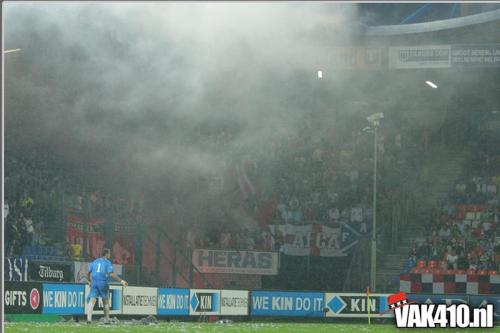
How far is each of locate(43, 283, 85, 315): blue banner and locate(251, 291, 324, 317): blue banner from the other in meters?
4.52

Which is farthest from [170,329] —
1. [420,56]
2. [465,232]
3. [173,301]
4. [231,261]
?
[420,56]

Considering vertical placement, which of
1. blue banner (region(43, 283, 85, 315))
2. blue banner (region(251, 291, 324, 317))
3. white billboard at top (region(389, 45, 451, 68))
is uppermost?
white billboard at top (region(389, 45, 451, 68))

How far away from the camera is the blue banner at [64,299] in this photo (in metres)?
18.6

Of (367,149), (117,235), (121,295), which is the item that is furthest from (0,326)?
(367,149)

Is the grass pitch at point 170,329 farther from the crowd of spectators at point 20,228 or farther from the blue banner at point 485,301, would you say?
the crowd of spectators at point 20,228

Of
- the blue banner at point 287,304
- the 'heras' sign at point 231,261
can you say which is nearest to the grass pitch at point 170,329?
the blue banner at point 287,304

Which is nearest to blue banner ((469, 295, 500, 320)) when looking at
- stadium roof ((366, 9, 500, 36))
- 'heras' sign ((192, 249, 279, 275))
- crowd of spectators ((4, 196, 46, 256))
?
'heras' sign ((192, 249, 279, 275))

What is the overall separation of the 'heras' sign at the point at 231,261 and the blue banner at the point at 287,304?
445cm

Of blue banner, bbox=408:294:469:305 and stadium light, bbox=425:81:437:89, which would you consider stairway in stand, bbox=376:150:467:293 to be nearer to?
stadium light, bbox=425:81:437:89

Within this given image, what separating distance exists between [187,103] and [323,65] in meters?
4.14

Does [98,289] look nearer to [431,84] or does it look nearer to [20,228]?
[20,228]

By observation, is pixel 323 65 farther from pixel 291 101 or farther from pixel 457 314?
pixel 457 314

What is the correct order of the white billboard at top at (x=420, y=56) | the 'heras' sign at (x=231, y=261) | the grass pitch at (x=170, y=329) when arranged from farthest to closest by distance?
the white billboard at top at (x=420, y=56) < the 'heras' sign at (x=231, y=261) < the grass pitch at (x=170, y=329)

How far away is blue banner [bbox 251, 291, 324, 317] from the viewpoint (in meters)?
22.3
